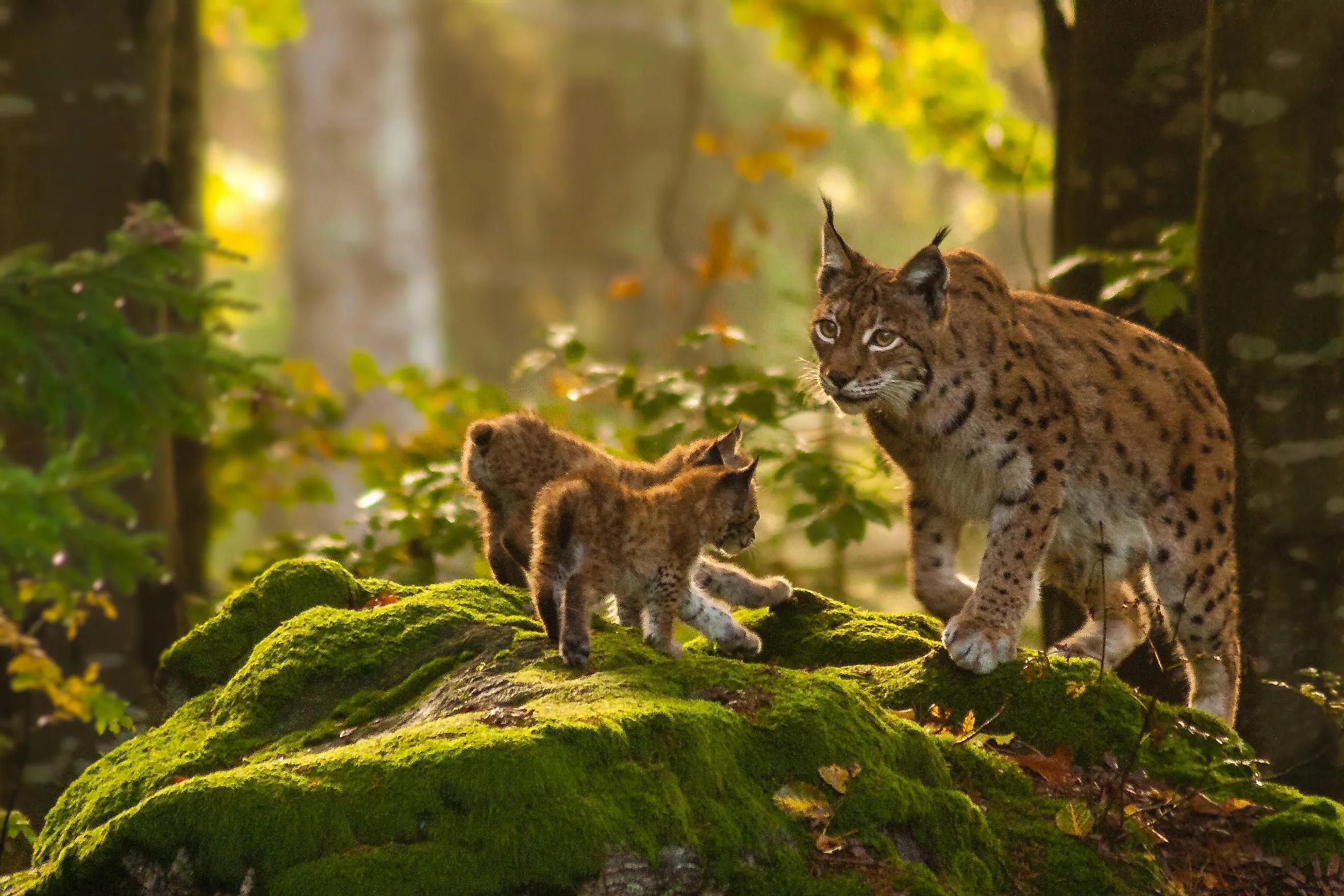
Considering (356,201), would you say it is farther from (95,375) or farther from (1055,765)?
(1055,765)

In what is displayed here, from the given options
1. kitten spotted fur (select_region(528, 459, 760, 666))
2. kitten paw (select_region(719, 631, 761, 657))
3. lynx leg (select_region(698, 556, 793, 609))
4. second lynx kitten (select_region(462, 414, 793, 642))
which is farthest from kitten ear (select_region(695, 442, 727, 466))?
kitten paw (select_region(719, 631, 761, 657))

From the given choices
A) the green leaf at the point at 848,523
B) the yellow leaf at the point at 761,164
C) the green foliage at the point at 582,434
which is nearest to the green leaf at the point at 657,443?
the green foliage at the point at 582,434

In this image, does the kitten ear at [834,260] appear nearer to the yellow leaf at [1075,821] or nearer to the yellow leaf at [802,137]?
the yellow leaf at [1075,821]

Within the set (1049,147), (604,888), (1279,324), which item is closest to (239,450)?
(1049,147)

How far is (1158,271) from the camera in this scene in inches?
240

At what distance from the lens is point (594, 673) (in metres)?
4.03

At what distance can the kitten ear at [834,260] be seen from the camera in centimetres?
555

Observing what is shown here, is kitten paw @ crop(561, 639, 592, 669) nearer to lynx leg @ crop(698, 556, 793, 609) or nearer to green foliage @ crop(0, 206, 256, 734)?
lynx leg @ crop(698, 556, 793, 609)

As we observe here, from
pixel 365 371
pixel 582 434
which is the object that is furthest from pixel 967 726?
pixel 365 371

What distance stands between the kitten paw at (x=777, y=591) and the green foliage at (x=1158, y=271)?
6.05ft

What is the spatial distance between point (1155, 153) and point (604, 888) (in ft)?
16.1

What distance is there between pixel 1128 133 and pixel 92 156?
17.4 feet

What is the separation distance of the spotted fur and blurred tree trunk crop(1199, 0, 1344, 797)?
0.18 m

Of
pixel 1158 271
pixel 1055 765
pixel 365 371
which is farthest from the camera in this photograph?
pixel 365 371
